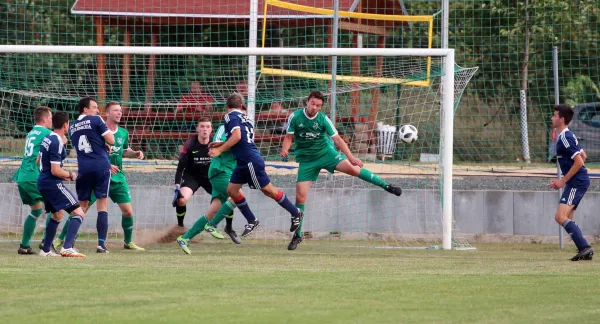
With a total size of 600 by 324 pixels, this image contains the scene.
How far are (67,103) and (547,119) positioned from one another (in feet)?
30.1

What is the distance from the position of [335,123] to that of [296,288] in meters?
7.88

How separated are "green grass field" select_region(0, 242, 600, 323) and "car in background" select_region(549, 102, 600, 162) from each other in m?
9.22

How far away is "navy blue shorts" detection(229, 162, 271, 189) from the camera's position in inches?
498

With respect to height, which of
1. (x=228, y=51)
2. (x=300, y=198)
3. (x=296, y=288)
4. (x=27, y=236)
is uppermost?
(x=228, y=51)

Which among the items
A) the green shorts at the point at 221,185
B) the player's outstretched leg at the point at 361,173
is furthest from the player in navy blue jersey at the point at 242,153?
the player's outstretched leg at the point at 361,173

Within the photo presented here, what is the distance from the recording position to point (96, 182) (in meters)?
12.3

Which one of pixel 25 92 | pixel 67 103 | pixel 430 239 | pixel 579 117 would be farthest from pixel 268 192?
pixel 579 117

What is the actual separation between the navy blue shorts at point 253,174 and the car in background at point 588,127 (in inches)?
404

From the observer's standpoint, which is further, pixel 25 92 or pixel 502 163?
pixel 502 163

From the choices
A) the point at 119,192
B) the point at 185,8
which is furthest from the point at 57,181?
the point at 185,8

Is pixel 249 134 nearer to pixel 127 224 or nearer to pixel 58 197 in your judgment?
pixel 127 224

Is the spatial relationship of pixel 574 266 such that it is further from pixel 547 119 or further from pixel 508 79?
pixel 508 79

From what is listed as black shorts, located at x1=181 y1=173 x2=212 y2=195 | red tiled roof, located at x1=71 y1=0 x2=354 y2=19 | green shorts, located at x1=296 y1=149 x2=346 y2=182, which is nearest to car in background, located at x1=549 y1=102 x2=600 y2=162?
red tiled roof, located at x1=71 y1=0 x2=354 y2=19

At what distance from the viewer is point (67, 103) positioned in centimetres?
1817
